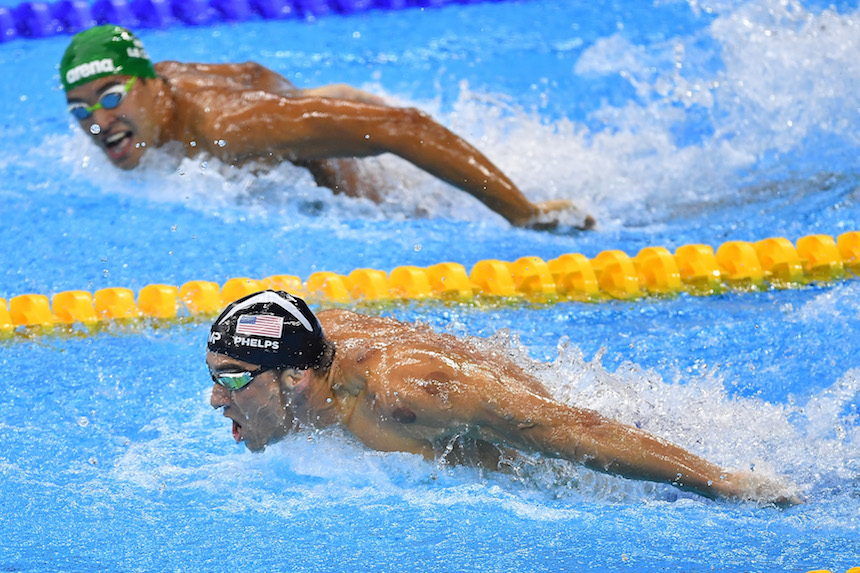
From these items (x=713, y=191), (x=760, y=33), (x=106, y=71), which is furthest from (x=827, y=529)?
(x=760, y=33)

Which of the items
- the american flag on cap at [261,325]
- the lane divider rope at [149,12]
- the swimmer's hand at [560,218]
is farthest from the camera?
the lane divider rope at [149,12]

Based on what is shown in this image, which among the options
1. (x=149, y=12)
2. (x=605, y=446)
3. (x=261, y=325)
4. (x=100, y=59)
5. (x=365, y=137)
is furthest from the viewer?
(x=149, y=12)

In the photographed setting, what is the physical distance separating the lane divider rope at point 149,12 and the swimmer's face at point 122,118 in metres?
2.77

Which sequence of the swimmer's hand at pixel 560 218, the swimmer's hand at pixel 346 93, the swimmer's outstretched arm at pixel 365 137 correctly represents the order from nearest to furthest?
the swimmer's outstretched arm at pixel 365 137
the swimmer's hand at pixel 560 218
the swimmer's hand at pixel 346 93

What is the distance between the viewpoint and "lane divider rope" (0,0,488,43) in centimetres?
720

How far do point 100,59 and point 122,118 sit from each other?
252 millimetres

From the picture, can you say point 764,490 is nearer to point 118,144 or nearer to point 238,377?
point 238,377

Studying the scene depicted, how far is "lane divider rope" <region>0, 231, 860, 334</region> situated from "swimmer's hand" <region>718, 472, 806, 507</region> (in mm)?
1461

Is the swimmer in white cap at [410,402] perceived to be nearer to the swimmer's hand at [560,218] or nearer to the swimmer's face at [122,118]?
the swimmer's hand at [560,218]

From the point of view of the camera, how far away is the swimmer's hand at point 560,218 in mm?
4488

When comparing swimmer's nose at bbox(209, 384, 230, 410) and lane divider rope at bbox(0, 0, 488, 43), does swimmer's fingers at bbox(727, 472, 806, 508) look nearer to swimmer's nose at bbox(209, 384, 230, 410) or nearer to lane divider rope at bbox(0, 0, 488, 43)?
swimmer's nose at bbox(209, 384, 230, 410)

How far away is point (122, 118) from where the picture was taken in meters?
4.58

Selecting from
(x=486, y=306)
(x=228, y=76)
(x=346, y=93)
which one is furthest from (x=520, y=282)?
(x=228, y=76)

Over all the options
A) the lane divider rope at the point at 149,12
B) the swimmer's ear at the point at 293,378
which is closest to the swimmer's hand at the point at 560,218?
the swimmer's ear at the point at 293,378
